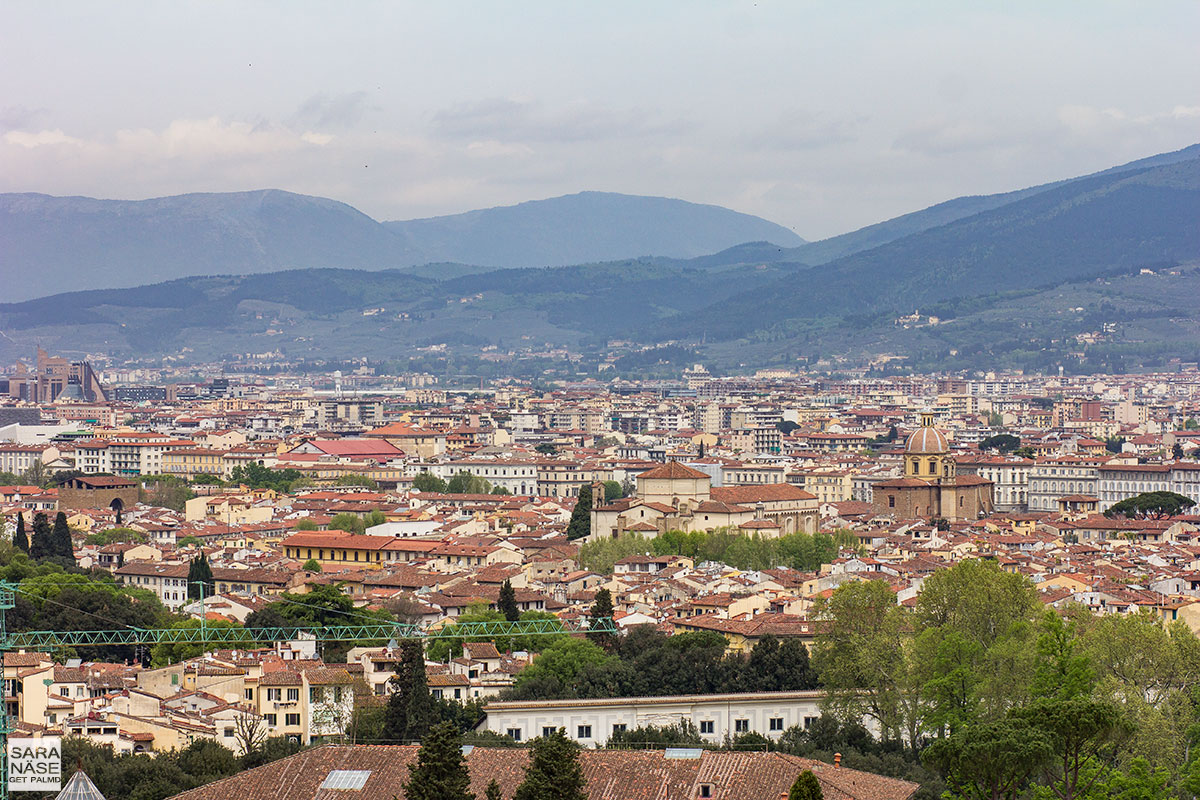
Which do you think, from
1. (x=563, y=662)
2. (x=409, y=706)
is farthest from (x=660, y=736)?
(x=563, y=662)

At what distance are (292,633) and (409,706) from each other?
7.95 meters

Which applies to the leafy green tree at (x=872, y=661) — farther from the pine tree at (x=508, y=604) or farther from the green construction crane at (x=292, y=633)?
the pine tree at (x=508, y=604)

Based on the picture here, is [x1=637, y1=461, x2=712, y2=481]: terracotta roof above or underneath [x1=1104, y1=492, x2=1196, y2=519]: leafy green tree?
above

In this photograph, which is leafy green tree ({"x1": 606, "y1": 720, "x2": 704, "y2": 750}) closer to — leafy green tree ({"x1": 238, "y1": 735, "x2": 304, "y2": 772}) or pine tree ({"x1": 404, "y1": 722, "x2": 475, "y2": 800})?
leafy green tree ({"x1": 238, "y1": 735, "x2": 304, "y2": 772})

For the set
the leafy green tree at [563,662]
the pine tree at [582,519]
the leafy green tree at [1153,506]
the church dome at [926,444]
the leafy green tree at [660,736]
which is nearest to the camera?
the leafy green tree at [660,736]

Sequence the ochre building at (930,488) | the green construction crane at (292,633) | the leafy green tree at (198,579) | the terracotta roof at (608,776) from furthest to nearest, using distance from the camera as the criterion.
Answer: the ochre building at (930,488) → the leafy green tree at (198,579) → the green construction crane at (292,633) → the terracotta roof at (608,776)

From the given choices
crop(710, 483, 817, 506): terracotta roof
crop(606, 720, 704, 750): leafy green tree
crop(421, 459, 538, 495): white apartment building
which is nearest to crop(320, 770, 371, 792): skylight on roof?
crop(606, 720, 704, 750): leafy green tree

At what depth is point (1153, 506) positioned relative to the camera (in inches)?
2327

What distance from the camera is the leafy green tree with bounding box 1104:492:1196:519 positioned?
58.2 metres

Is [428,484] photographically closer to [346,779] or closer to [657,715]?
[657,715]

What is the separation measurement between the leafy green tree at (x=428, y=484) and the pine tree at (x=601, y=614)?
117 ft

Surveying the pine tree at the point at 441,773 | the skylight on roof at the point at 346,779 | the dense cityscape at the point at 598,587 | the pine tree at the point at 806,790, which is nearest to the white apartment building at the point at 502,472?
the dense cityscape at the point at 598,587

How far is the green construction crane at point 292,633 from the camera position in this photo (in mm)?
30164

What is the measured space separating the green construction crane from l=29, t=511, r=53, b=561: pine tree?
10237 millimetres
